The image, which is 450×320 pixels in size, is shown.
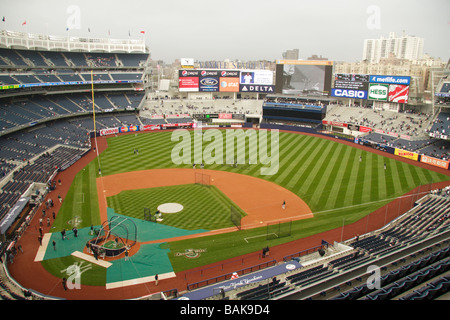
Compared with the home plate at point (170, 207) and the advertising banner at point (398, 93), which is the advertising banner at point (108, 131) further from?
the advertising banner at point (398, 93)

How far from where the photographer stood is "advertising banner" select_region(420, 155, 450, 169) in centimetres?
4401

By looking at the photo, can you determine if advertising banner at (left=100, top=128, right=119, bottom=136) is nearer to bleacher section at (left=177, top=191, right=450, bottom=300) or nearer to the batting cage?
the batting cage

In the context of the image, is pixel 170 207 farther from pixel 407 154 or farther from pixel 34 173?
pixel 407 154

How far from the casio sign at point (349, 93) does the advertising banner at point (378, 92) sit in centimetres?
142

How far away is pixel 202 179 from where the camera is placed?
38.4m

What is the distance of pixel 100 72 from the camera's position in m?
73.6

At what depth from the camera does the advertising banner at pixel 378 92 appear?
65.1 metres

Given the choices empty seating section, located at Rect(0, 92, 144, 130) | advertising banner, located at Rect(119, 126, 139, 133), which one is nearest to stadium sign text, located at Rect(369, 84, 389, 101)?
advertising banner, located at Rect(119, 126, 139, 133)

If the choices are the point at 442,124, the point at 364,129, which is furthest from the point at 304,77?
the point at 442,124

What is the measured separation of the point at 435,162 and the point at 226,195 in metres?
30.6

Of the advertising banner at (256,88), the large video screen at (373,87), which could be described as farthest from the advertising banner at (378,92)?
the advertising banner at (256,88)

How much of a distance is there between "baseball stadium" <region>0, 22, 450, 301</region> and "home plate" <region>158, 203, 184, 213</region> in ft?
0.70
